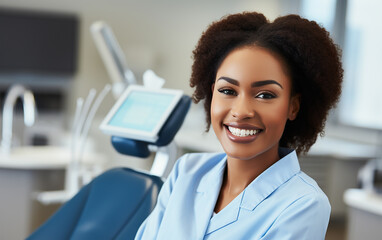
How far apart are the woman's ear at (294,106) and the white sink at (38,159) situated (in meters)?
2.27

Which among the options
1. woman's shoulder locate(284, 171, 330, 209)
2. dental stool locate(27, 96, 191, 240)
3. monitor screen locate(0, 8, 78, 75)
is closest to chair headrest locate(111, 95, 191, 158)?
dental stool locate(27, 96, 191, 240)

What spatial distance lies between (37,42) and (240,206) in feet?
17.6

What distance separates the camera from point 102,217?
153 centimetres

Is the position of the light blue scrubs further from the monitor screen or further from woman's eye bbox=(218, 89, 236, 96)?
the monitor screen

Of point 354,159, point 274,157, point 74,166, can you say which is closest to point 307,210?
point 274,157

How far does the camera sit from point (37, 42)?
6.09 meters

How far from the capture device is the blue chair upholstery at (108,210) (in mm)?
1507

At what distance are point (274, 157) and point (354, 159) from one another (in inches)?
135

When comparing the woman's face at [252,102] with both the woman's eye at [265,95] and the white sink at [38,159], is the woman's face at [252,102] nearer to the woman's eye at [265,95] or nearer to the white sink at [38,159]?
the woman's eye at [265,95]

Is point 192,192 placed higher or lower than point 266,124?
lower

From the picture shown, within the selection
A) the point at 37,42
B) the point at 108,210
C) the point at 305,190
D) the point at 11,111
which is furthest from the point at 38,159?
the point at 37,42

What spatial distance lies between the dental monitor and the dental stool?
1.0 inches

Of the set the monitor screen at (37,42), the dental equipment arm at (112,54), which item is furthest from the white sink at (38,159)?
the monitor screen at (37,42)

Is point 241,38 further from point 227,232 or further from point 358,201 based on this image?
point 358,201
